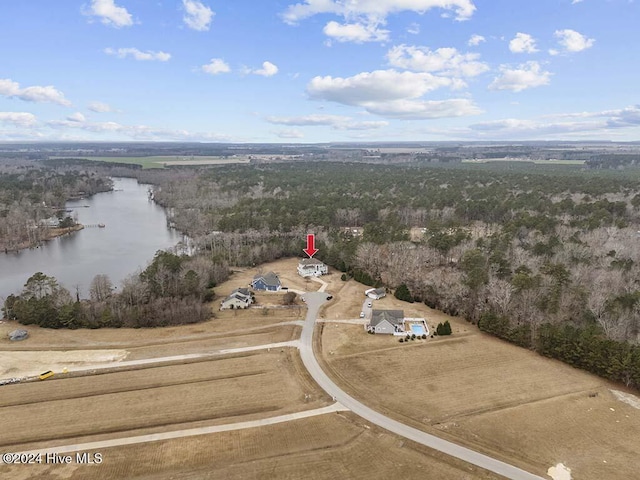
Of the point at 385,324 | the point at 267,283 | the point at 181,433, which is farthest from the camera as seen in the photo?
the point at 267,283

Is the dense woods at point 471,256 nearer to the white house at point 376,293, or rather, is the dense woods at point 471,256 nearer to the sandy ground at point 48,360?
the white house at point 376,293

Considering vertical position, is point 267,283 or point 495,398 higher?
point 267,283

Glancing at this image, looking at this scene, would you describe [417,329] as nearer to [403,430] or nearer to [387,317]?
[387,317]

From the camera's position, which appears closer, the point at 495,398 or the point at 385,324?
the point at 495,398

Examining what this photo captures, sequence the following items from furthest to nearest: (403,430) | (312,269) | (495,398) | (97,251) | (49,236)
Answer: (49,236) → (97,251) → (312,269) → (495,398) → (403,430)

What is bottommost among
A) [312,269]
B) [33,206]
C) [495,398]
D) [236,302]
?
[495,398]

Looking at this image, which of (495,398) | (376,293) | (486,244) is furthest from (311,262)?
(495,398)
